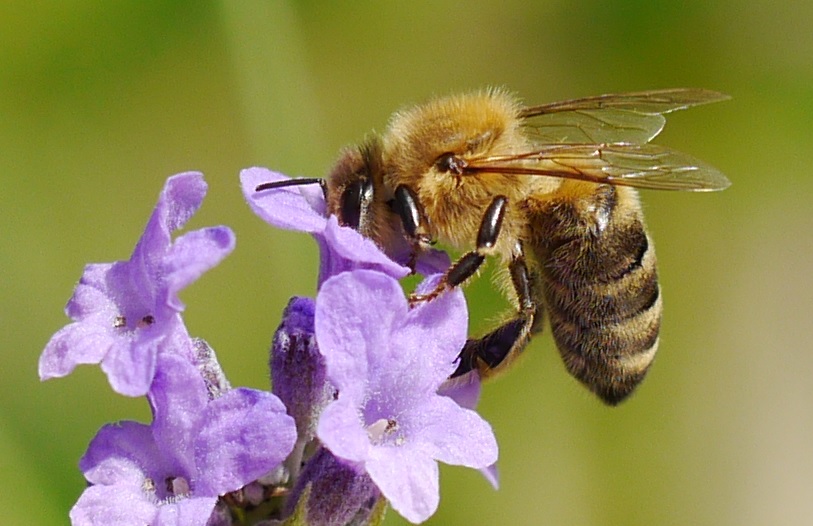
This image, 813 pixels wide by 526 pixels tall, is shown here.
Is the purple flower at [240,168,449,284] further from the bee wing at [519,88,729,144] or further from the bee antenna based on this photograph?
the bee wing at [519,88,729,144]

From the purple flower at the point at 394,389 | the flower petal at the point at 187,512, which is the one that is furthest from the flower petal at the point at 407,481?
the flower petal at the point at 187,512

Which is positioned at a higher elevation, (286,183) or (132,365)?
(286,183)

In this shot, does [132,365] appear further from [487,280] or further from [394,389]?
[487,280]

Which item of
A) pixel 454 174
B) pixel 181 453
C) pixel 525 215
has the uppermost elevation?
pixel 454 174

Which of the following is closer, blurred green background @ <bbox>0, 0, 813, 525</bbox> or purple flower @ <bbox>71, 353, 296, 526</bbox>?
purple flower @ <bbox>71, 353, 296, 526</bbox>

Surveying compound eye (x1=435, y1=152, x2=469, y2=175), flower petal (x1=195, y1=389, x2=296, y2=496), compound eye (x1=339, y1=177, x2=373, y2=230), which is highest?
compound eye (x1=435, y1=152, x2=469, y2=175)

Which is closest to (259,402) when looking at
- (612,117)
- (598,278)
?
(598,278)

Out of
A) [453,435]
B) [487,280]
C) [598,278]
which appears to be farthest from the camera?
[487,280]

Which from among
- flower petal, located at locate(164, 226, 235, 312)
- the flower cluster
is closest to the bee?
the flower cluster
